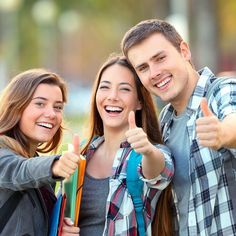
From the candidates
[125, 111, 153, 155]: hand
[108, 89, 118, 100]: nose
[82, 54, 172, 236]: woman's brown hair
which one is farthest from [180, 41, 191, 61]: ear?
[125, 111, 153, 155]: hand

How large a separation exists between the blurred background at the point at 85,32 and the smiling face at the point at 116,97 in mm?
684

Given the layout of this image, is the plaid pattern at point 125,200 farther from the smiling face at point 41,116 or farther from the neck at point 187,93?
the smiling face at point 41,116

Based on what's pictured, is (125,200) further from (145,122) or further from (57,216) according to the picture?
(145,122)

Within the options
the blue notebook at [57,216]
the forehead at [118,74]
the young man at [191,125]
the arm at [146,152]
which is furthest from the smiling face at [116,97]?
the blue notebook at [57,216]

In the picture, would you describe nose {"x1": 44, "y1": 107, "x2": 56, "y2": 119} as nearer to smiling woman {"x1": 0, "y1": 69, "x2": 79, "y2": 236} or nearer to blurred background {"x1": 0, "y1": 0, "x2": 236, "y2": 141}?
smiling woman {"x1": 0, "y1": 69, "x2": 79, "y2": 236}

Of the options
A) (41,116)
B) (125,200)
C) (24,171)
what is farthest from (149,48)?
(24,171)

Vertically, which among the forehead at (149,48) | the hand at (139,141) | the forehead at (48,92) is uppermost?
the forehead at (149,48)

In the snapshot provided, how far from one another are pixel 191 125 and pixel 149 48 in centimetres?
55

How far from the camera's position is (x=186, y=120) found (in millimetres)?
4480

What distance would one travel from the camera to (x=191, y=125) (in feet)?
14.2

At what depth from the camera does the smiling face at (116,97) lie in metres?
4.72

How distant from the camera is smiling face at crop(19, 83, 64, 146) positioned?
4.61 meters

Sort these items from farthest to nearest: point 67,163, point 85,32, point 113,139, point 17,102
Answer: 1. point 85,32
2. point 113,139
3. point 17,102
4. point 67,163

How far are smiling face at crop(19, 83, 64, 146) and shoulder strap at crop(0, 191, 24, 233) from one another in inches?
18.4
